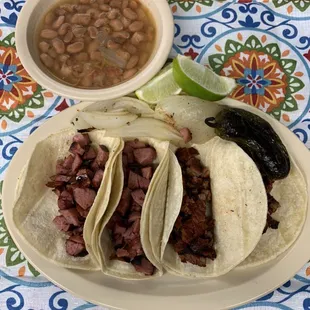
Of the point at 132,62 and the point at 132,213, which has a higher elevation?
the point at 132,62

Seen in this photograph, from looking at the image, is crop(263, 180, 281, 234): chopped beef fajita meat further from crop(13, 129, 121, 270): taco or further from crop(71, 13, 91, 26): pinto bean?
crop(71, 13, 91, 26): pinto bean

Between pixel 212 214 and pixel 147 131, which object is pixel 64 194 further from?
pixel 212 214

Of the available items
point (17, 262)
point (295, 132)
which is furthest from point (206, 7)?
point (17, 262)

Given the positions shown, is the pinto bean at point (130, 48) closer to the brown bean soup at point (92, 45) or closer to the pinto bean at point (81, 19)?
the brown bean soup at point (92, 45)

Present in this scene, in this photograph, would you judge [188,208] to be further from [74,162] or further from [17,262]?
[17,262]

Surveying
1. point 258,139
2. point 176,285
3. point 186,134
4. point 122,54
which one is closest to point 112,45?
point 122,54

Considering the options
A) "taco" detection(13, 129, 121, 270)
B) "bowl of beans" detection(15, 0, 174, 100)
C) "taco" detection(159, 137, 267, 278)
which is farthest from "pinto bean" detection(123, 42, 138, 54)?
"taco" detection(159, 137, 267, 278)
